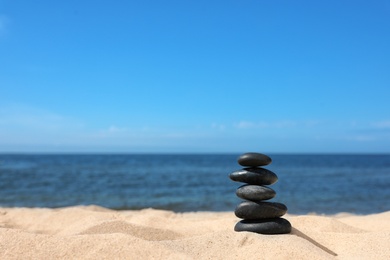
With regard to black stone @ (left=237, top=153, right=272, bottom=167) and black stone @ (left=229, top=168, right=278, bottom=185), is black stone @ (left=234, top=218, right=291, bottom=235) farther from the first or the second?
black stone @ (left=237, top=153, right=272, bottom=167)

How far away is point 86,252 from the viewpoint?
4609mm

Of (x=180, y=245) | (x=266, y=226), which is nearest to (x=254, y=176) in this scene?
(x=266, y=226)

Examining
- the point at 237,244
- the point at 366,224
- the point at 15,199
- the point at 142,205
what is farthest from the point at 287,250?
the point at 15,199

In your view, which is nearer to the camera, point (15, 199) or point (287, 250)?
point (287, 250)

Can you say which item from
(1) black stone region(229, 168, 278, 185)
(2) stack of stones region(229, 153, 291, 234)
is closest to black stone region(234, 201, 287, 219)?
(2) stack of stones region(229, 153, 291, 234)

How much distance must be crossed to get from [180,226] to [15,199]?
987 cm

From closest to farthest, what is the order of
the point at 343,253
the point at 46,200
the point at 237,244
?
1. the point at 237,244
2. the point at 343,253
3. the point at 46,200

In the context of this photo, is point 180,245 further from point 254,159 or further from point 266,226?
point 254,159

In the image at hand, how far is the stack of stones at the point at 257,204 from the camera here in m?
5.76

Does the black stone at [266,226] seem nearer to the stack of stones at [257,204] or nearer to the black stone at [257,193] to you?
the stack of stones at [257,204]

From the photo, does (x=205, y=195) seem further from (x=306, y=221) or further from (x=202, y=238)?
(x=202, y=238)

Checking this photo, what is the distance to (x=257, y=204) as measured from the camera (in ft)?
19.0

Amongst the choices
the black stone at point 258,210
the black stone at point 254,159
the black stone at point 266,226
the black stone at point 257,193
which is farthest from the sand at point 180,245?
the black stone at point 254,159

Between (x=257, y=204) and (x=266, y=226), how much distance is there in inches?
13.8
